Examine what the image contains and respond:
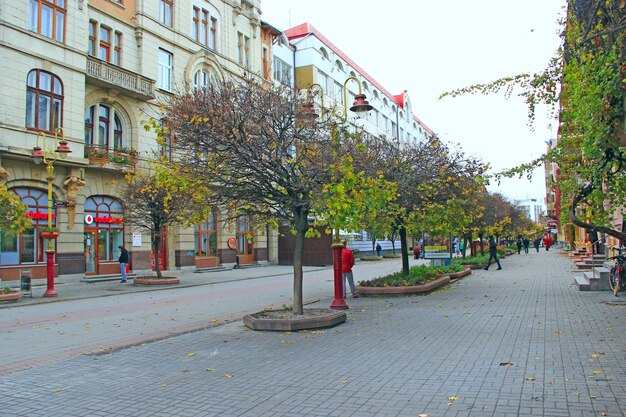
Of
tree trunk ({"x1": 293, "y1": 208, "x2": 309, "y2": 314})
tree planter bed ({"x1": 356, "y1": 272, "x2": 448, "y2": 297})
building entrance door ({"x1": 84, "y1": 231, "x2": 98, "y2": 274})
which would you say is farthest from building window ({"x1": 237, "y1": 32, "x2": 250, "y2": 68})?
tree trunk ({"x1": 293, "y1": 208, "x2": 309, "y2": 314})

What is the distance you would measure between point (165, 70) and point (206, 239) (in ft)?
34.8

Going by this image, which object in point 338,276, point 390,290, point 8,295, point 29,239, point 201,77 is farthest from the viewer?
point 201,77

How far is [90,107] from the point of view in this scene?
85.6 ft

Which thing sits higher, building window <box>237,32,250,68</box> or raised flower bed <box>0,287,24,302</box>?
building window <box>237,32,250,68</box>

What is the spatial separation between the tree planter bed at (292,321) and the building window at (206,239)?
23.1m

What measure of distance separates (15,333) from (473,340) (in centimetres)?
872

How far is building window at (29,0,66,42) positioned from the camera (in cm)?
2259

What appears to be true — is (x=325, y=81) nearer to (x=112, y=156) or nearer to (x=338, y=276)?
(x=112, y=156)

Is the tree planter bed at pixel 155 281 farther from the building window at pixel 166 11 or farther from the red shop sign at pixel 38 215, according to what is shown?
the building window at pixel 166 11

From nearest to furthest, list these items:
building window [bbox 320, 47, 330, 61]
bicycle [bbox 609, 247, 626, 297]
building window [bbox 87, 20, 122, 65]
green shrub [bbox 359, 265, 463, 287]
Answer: bicycle [bbox 609, 247, 626, 297] < green shrub [bbox 359, 265, 463, 287] < building window [bbox 87, 20, 122, 65] < building window [bbox 320, 47, 330, 61]

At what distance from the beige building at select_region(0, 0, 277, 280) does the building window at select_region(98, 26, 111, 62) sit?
0.17 feet

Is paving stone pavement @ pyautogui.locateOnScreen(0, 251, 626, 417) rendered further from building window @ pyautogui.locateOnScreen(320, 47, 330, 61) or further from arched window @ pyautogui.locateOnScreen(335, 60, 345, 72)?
arched window @ pyautogui.locateOnScreen(335, 60, 345, 72)

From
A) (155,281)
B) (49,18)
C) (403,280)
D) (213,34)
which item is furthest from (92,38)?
(403,280)

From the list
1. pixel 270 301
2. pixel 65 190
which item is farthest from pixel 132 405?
pixel 65 190
